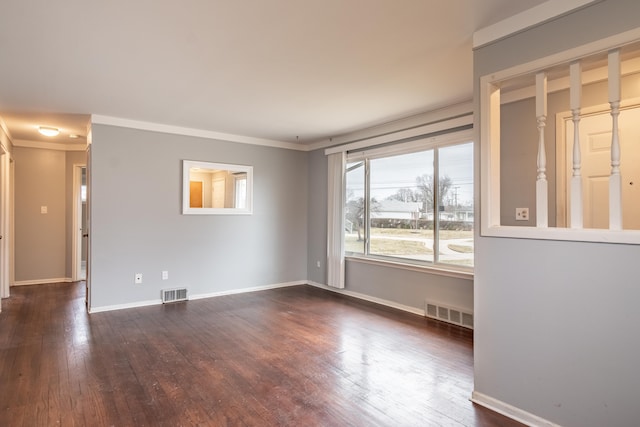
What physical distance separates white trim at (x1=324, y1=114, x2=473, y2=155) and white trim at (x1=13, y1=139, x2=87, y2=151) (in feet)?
14.9

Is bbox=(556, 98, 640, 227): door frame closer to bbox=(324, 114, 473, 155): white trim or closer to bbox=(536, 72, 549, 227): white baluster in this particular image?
bbox=(324, 114, 473, 155): white trim

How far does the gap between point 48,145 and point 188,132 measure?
3005mm

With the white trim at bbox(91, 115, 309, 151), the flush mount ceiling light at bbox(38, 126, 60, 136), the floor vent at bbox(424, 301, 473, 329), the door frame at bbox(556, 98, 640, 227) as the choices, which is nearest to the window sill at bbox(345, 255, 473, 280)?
the floor vent at bbox(424, 301, 473, 329)

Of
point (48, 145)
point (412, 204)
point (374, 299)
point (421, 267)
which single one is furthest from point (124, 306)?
point (412, 204)

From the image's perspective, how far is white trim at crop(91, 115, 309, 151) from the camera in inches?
177

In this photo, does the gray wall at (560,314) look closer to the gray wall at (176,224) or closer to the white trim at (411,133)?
the white trim at (411,133)

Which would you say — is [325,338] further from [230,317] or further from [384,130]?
[384,130]

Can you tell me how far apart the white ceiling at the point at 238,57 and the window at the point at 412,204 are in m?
0.66

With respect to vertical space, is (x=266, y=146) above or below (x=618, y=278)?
above

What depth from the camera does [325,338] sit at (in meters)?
3.56

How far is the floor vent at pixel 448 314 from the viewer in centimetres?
388

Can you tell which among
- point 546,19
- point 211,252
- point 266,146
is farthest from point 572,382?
point 266,146

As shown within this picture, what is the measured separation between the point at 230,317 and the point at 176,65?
2.82 meters

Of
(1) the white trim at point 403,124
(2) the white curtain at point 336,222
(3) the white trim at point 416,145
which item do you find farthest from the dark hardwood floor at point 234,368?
(1) the white trim at point 403,124
